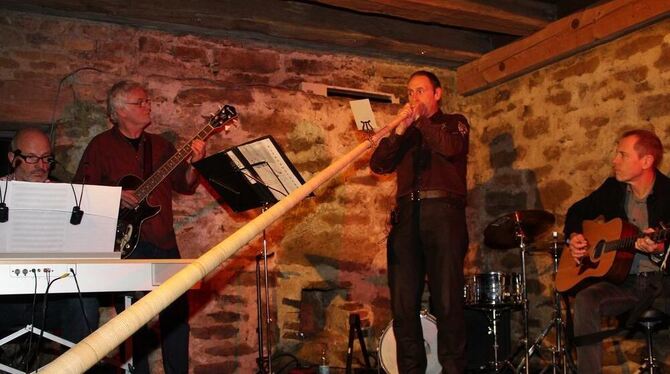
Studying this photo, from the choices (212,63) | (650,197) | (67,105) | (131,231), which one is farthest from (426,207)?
(67,105)

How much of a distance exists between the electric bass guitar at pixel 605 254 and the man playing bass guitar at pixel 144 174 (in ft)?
7.59

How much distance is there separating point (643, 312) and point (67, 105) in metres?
3.78

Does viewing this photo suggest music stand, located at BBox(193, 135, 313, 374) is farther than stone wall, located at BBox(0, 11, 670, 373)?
No

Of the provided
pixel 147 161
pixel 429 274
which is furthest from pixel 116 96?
pixel 429 274

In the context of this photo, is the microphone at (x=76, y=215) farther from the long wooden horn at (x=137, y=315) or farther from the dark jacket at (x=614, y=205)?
the dark jacket at (x=614, y=205)

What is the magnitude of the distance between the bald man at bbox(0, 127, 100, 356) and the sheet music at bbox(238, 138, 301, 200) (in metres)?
0.98

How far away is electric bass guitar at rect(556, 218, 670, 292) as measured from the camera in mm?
3523

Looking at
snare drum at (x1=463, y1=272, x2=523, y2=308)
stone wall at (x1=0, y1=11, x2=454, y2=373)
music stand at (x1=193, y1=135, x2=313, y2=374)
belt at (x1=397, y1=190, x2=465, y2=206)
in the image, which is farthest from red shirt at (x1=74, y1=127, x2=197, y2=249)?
snare drum at (x1=463, y1=272, x2=523, y2=308)

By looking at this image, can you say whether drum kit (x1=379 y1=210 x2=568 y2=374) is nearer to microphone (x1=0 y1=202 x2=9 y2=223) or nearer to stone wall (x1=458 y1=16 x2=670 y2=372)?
stone wall (x1=458 y1=16 x2=670 y2=372)

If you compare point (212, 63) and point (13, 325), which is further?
point (212, 63)

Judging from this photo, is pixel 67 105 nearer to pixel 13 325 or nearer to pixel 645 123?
pixel 13 325

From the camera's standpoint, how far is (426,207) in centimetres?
370

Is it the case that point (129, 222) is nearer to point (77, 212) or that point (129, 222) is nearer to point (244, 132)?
point (77, 212)

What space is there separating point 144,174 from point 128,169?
0.10 m
